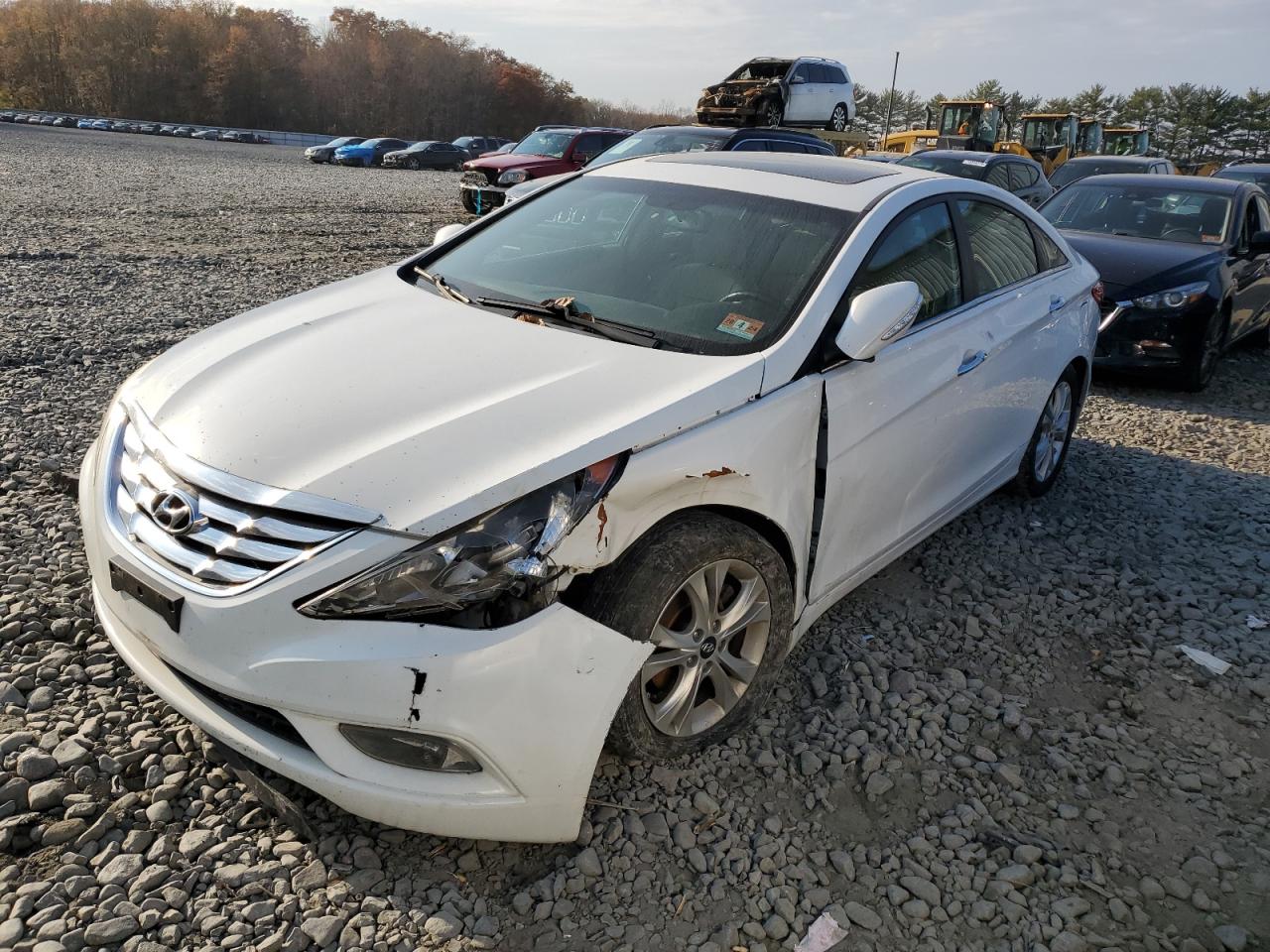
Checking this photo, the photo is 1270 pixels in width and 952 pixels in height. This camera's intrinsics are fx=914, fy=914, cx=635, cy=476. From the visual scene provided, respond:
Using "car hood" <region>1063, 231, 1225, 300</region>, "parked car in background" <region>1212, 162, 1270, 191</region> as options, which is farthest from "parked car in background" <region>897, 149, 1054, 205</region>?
"car hood" <region>1063, 231, 1225, 300</region>

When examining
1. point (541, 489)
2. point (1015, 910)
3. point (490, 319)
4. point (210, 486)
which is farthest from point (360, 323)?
point (1015, 910)

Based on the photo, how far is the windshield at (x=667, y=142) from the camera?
11695 millimetres

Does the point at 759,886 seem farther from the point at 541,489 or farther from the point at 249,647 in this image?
the point at 249,647

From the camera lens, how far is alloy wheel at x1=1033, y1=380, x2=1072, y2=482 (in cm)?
462

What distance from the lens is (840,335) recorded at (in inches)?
109

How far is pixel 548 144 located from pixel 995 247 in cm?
1373

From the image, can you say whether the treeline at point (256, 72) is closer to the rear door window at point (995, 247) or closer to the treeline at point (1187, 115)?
the treeline at point (1187, 115)

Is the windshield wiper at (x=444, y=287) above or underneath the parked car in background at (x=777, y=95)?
underneath

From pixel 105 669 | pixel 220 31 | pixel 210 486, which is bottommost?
pixel 105 669

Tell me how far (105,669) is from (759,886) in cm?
212

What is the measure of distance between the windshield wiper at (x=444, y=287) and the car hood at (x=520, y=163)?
12.4 metres

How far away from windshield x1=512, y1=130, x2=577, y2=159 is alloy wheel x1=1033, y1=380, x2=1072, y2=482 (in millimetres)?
12511

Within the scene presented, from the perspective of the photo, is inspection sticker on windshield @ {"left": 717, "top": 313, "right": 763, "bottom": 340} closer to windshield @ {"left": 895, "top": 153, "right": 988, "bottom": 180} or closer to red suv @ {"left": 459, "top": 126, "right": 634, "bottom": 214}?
windshield @ {"left": 895, "top": 153, "right": 988, "bottom": 180}

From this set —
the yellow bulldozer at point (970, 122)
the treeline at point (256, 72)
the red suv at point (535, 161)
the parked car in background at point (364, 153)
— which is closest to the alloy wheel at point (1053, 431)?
the red suv at point (535, 161)
